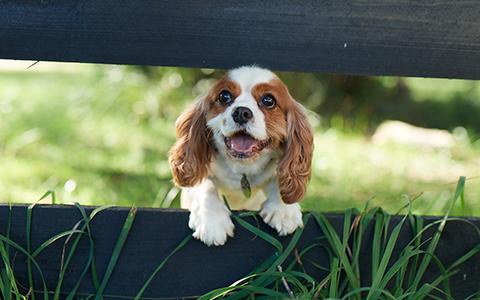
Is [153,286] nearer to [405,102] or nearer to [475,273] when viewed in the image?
[475,273]

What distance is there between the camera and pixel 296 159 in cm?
282

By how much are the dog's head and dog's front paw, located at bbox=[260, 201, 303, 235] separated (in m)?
0.06

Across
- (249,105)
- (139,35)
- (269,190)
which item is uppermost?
(139,35)

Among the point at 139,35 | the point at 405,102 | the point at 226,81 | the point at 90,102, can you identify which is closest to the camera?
the point at 139,35

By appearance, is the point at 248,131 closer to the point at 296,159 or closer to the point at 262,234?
the point at 296,159

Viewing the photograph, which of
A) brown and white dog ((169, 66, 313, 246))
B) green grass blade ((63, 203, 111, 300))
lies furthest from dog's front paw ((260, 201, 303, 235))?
green grass blade ((63, 203, 111, 300))

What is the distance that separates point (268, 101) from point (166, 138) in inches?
127

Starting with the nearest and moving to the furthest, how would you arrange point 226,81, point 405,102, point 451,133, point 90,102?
point 226,81, point 90,102, point 451,133, point 405,102

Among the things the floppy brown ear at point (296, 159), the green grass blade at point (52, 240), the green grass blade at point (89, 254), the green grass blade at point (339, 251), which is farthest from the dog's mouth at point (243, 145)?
the green grass blade at point (52, 240)

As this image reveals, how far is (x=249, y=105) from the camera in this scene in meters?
2.73

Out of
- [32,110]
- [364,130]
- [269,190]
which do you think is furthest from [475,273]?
[32,110]

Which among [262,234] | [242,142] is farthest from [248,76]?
[262,234]

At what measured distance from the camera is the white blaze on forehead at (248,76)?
110 inches

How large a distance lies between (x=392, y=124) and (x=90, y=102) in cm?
270
